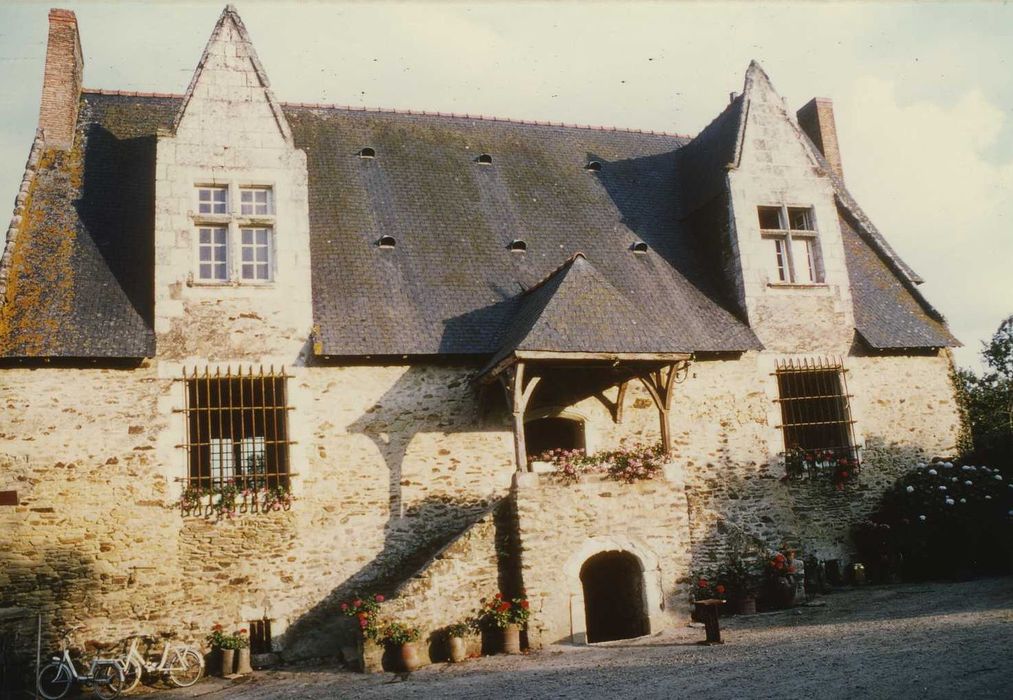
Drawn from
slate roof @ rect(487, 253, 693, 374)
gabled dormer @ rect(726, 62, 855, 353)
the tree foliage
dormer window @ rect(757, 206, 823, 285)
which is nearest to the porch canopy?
slate roof @ rect(487, 253, 693, 374)

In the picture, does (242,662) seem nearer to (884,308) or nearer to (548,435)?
(548,435)

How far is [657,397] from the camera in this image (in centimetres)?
1073

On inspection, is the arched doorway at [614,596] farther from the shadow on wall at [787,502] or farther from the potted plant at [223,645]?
the potted plant at [223,645]

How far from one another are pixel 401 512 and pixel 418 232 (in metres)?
4.53

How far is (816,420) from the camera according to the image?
1278 centimetres

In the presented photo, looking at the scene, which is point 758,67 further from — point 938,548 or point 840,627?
point 840,627

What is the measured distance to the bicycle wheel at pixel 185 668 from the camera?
9156 mm

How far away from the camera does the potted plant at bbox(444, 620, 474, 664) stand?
29.2ft

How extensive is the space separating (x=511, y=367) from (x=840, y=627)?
4.69 metres

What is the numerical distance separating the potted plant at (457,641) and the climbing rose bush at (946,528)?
21.3 ft

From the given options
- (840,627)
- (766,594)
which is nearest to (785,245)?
(766,594)

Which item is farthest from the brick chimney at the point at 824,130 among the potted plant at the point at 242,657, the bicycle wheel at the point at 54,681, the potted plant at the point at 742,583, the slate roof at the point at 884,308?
the bicycle wheel at the point at 54,681

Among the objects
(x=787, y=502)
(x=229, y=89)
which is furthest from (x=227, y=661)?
(x=787, y=502)

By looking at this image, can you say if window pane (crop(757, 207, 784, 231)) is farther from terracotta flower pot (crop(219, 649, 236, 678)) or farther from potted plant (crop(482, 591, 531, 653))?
terracotta flower pot (crop(219, 649, 236, 678))
